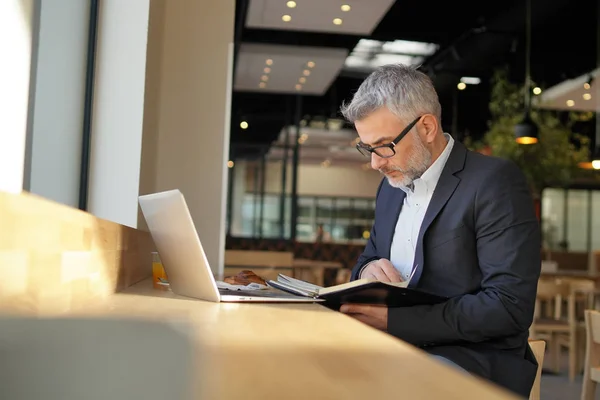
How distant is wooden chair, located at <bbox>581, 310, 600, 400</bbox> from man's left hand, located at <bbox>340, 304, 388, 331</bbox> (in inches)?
85.2

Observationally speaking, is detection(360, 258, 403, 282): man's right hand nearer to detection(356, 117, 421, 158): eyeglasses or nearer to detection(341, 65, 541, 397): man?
detection(341, 65, 541, 397): man

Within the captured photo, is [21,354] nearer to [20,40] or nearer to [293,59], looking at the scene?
[20,40]

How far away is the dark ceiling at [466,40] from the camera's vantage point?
7918 millimetres

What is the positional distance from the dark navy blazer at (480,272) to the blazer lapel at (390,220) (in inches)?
9.3

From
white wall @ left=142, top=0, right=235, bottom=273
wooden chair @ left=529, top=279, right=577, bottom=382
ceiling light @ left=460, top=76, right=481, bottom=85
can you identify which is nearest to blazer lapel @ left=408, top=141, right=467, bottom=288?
white wall @ left=142, top=0, right=235, bottom=273

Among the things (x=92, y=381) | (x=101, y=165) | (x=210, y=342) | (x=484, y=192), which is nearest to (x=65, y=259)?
(x=210, y=342)

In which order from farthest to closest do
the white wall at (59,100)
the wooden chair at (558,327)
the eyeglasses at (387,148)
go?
the wooden chair at (558,327) → the white wall at (59,100) → the eyeglasses at (387,148)

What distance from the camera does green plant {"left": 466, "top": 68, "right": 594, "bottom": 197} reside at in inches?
370

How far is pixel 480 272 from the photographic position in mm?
1879

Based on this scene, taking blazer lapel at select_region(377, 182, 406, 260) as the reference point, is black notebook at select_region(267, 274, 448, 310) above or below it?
below

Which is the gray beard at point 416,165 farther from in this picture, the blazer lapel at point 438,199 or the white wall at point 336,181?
the white wall at point 336,181

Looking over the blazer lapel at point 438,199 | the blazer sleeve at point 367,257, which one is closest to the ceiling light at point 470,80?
the blazer sleeve at point 367,257

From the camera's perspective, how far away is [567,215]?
17297 millimetres

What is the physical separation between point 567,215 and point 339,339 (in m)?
17.8
